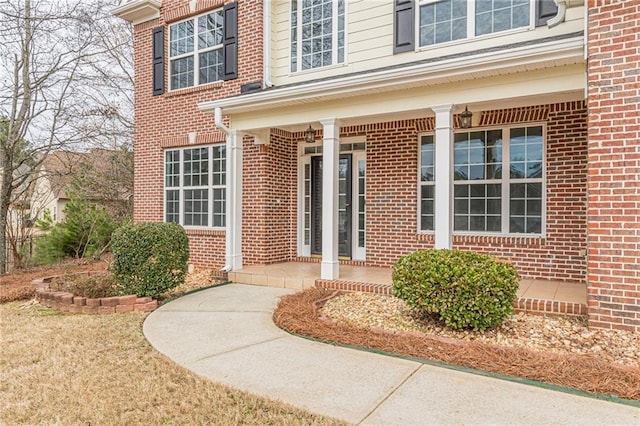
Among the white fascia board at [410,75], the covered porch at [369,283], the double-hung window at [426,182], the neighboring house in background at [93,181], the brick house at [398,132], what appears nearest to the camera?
the brick house at [398,132]

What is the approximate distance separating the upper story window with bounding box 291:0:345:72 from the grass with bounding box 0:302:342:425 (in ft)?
19.5

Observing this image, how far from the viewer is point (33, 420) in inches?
112

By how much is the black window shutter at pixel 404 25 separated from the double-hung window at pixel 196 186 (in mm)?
4086

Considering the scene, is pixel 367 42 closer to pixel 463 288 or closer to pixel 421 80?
pixel 421 80

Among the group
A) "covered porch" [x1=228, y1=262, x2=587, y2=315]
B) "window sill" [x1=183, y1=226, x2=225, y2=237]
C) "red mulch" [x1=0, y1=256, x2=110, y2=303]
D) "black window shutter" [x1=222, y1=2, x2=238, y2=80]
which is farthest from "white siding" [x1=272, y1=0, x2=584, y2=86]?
"red mulch" [x1=0, y1=256, x2=110, y2=303]

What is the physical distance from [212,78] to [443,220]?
6.01m

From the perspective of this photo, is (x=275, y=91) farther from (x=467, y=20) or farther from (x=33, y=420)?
(x=33, y=420)

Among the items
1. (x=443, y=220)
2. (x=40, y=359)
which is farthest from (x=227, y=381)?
(x=443, y=220)

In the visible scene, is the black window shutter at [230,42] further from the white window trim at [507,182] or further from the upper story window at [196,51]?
the white window trim at [507,182]

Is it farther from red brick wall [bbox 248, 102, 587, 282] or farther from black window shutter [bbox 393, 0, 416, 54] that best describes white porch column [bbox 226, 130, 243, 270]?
black window shutter [bbox 393, 0, 416, 54]

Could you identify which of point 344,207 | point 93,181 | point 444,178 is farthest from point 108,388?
point 93,181

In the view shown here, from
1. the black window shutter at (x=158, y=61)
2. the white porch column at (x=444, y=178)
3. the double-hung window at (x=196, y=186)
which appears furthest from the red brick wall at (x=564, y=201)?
the black window shutter at (x=158, y=61)

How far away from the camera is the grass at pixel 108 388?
2830mm

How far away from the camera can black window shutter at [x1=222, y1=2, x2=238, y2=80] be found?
27.9 feet
